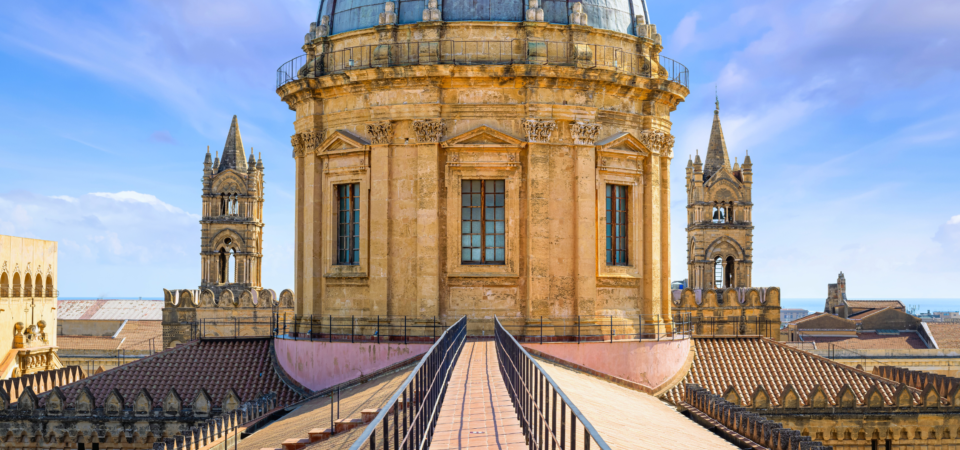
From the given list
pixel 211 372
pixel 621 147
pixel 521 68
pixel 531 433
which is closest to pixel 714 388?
pixel 621 147

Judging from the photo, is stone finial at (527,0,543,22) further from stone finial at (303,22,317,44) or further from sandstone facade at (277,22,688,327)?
stone finial at (303,22,317,44)

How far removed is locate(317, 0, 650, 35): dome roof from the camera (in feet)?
86.7

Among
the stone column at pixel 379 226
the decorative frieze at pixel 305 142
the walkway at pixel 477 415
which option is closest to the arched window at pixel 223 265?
the decorative frieze at pixel 305 142

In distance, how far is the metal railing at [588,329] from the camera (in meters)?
25.2

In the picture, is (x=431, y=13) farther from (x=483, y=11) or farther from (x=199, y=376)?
(x=199, y=376)

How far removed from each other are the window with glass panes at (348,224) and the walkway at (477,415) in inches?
419

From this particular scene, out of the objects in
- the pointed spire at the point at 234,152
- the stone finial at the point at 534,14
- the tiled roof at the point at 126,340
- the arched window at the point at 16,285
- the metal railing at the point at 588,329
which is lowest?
the tiled roof at the point at 126,340

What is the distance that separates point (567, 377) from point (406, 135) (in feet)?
29.7

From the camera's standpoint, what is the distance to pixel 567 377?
67.3ft

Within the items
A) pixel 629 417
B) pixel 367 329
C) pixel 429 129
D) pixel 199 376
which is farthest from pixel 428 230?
pixel 199 376

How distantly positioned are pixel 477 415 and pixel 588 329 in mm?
13936

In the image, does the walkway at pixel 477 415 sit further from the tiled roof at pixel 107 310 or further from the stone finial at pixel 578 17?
the tiled roof at pixel 107 310

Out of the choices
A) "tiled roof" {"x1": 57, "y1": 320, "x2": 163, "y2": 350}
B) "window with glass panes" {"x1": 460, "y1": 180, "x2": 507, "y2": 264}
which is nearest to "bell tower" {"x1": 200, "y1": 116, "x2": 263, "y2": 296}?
"tiled roof" {"x1": 57, "y1": 320, "x2": 163, "y2": 350}

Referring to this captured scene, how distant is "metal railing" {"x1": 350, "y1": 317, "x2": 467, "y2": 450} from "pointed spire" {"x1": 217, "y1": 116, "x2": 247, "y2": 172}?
6621 centimetres
